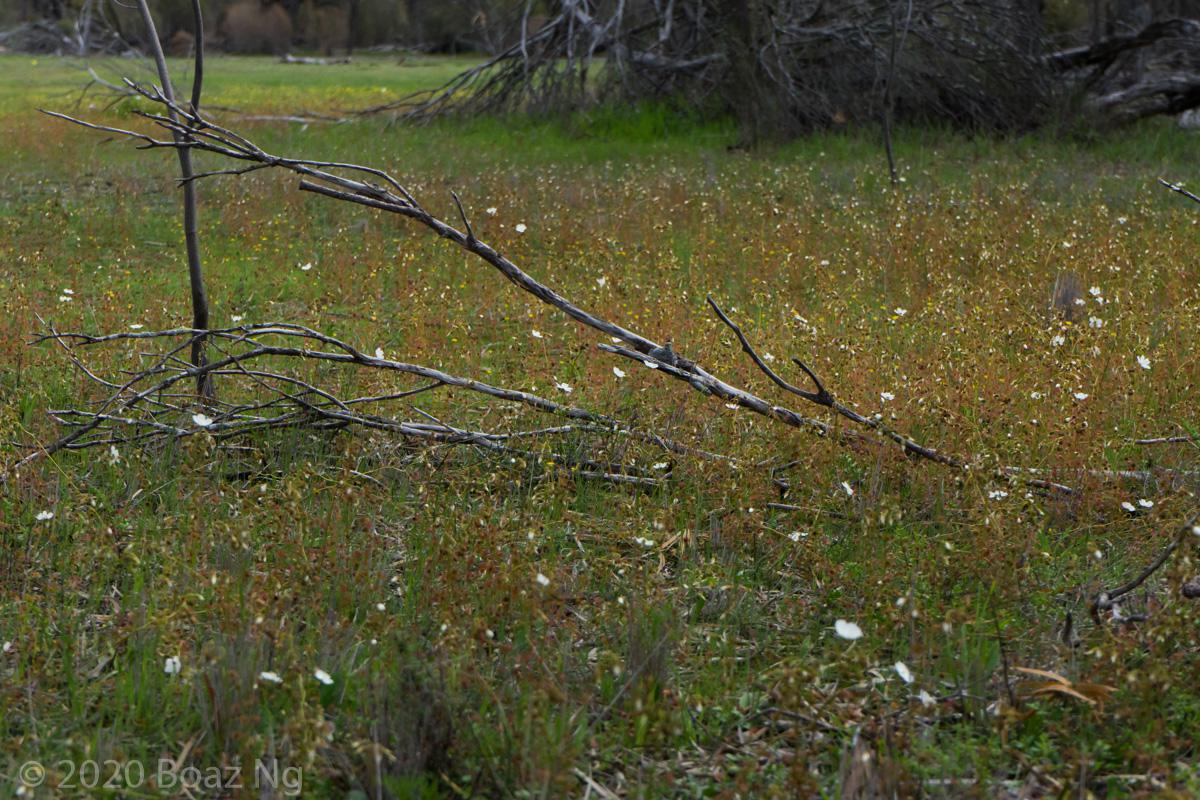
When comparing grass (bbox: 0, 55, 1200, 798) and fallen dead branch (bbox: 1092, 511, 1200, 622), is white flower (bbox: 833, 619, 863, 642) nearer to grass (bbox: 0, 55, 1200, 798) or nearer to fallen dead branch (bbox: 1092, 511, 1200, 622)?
grass (bbox: 0, 55, 1200, 798)

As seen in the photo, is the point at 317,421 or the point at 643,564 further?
the point at 317,421

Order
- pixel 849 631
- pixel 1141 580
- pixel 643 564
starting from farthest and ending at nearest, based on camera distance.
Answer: pixel 643 564, pixel 1141 580, pixel 849 631

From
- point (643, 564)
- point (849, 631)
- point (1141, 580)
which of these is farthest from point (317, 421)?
point (1141, 580)

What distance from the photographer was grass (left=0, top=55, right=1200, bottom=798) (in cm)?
266

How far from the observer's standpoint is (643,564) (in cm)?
372

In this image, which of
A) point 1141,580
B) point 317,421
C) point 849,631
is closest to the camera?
point 849,631

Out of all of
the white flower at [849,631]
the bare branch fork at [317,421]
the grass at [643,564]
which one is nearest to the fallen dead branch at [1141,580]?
the grass at [643,564]

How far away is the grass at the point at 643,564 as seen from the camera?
2.66m

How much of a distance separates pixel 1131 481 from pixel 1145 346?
61.0 inches

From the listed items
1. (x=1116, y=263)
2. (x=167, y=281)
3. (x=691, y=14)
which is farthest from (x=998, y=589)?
(x=691, y=14)

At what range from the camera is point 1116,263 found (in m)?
7.41

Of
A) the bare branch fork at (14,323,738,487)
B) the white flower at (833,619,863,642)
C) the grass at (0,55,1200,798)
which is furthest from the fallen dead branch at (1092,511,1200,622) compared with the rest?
the bare branch fork at (14,323,738,487)

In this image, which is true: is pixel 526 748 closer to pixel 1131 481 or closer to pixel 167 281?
pixel 1131 481

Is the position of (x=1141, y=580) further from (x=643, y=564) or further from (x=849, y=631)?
(x=643, y=564)
